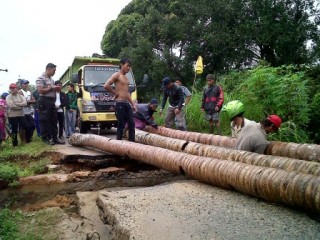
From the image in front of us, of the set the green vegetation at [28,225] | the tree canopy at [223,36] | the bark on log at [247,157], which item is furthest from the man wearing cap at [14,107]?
the tree canopy at [223,36]

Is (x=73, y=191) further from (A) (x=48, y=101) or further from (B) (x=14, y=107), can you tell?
(B) (x=14, y=107)

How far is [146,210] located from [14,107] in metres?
5.80

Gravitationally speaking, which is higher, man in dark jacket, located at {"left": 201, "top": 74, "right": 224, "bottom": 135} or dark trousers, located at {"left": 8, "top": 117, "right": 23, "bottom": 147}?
man in dark jacket, located at {"left": 201, "top": 74, "right": 224, "bottom": 135}

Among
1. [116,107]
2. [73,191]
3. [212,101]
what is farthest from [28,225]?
[212,101]

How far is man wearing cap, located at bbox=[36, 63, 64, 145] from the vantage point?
7336 millimetres

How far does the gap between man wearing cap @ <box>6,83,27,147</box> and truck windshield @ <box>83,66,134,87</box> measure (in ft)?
8.38

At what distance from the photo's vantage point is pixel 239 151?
13.9 feet

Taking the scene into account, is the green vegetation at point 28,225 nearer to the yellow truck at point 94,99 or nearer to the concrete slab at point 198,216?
the concrete slab at point 198,216

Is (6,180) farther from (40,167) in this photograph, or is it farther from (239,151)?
(239,151)

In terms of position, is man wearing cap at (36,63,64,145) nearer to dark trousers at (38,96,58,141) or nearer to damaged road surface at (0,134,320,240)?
dark trousers at (38,96,58,141)

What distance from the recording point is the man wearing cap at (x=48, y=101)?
7336 mm

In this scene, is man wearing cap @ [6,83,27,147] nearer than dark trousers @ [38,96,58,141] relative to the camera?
No

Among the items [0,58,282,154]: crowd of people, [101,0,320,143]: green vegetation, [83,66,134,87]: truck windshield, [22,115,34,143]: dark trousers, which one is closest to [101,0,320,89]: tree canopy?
[101,0,320,143]: green vegetation

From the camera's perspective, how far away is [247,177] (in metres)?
3.51
